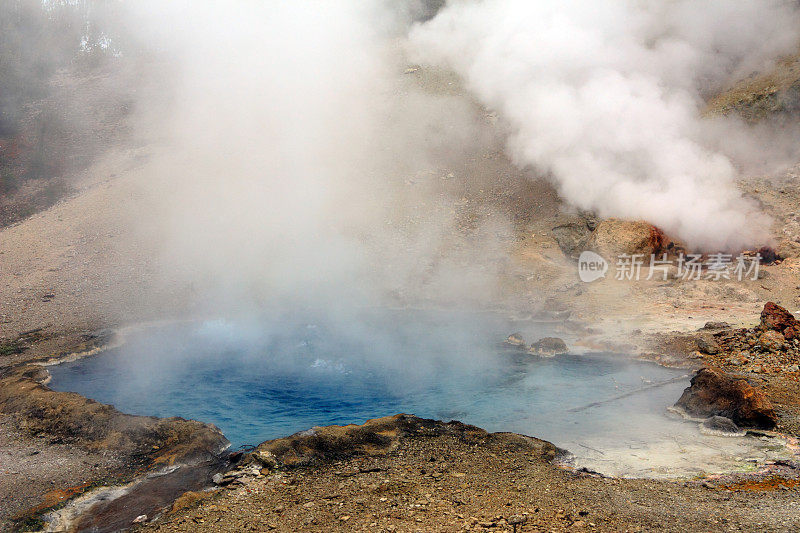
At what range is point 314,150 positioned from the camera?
1947cm

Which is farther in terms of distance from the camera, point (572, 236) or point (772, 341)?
point (572, 236)

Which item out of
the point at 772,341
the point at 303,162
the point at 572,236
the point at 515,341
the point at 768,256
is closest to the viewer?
the point at 772,341

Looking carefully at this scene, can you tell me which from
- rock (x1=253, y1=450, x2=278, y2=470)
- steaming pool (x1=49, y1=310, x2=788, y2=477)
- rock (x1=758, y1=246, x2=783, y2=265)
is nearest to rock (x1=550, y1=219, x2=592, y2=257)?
steaming pool (x1=49, y1=310, x2=788, y2=477)

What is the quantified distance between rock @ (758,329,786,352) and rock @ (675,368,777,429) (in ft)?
6.46

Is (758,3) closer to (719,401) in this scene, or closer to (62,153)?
(719,401)

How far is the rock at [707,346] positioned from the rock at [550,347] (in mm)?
2086

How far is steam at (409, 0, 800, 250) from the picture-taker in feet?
44.4

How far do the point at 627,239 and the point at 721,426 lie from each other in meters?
7.29

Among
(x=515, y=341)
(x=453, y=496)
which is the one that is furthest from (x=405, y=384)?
(x=453, y=496)

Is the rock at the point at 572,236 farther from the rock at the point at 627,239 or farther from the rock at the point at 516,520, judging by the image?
the rock at the point at 516,520

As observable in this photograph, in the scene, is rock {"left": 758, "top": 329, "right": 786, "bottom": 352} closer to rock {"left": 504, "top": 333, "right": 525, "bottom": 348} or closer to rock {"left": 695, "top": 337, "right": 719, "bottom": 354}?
rock {"left": 695, "top": 337, "right": 719, "bottom": 354}

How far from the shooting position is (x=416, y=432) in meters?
6.27

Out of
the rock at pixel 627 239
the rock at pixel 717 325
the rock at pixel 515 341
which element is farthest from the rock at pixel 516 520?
the rock at pixel 627 239

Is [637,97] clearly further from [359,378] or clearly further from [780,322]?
[359,378]
